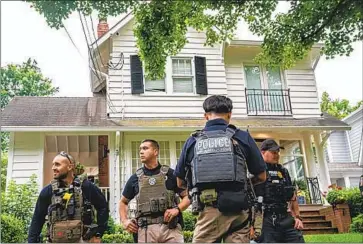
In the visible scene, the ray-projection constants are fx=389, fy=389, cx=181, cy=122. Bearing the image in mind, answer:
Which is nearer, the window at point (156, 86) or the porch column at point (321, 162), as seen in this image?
the window at point (156, 86)

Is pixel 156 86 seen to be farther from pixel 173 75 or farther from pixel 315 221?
pixel 315 221

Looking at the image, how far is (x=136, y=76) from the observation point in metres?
5.75

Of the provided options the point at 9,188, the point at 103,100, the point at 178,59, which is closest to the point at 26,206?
the point at 9,188

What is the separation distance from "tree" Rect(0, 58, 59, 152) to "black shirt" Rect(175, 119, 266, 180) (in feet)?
7.03

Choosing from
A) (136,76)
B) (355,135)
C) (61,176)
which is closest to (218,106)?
(61,176)

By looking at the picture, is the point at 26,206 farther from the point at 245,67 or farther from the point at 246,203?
the point at 245,67

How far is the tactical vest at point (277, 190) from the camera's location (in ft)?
7.54

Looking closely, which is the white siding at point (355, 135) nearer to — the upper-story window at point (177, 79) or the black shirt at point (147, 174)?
the upper-story window at point (177, 79)

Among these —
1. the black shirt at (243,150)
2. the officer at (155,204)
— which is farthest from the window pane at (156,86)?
the black shirt at (243,150)

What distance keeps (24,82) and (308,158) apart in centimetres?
451

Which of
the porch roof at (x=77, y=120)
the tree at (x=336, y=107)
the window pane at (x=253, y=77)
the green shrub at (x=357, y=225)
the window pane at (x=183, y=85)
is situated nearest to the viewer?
the green shrub at (x=357, y=225)

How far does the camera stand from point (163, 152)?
232 inches

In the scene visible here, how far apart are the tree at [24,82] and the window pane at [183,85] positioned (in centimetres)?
200

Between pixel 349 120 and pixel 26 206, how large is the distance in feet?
16.4
